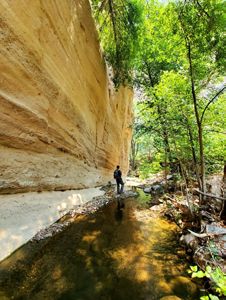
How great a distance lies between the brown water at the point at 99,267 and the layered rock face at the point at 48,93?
266 centimetres

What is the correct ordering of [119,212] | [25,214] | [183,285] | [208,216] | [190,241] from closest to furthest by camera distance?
[183,285]
[190,241]
[25,214]
[208,216]
[119,212]

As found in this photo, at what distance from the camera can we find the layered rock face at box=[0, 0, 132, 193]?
6.62 metres

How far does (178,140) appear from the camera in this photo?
945 centimetres

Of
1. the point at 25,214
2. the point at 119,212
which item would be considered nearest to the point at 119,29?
the point at 119,212

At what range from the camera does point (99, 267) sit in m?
4.95

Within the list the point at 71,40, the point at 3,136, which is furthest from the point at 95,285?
the point at 71,40

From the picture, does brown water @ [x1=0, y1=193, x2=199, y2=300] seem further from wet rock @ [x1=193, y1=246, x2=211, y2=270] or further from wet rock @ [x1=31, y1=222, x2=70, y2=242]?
wet rock @ [x1=193, y1=246, x2=211, y2=270]

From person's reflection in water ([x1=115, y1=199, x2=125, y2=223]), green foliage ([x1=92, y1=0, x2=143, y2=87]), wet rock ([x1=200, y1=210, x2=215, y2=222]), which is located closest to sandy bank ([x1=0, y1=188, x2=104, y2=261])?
person's reflection in water ([x1=115, y1=199, x2=125, y2=223])

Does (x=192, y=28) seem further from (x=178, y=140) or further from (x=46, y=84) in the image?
(x=46, y=84)

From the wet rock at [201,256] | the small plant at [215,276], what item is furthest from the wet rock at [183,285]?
the small plant at [215,276]

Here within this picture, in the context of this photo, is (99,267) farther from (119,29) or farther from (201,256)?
(119,29)

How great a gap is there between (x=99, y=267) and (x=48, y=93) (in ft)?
20.7

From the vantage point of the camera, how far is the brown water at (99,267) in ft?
13.3

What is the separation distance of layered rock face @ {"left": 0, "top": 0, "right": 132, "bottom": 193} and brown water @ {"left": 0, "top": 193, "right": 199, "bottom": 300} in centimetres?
266
